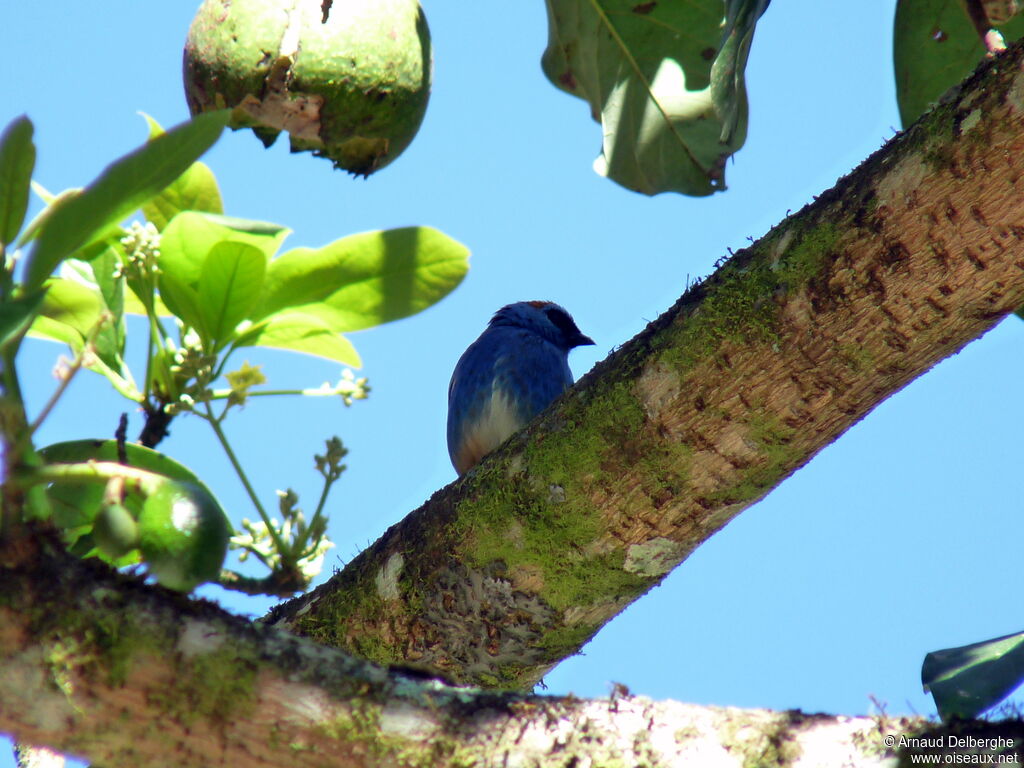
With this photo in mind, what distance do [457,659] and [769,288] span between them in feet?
3.23

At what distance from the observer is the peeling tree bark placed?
1.26 m

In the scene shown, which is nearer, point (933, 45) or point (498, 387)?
point (933, 45)

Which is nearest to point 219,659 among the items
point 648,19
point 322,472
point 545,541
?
point 545,541

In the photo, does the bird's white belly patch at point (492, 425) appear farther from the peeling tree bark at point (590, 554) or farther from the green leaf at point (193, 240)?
the green leaf at point (193, 240)

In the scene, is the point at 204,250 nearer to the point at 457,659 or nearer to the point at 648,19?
the point at 457,659

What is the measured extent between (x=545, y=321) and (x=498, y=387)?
0.95 meters

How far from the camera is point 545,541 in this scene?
208 cm

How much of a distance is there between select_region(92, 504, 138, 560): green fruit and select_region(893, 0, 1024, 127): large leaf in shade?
2.24 m

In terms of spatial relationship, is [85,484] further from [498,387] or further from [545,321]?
[545,321]

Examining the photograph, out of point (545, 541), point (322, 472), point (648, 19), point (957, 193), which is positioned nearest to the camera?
point (957, 193)

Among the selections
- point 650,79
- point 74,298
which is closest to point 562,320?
point 650,79

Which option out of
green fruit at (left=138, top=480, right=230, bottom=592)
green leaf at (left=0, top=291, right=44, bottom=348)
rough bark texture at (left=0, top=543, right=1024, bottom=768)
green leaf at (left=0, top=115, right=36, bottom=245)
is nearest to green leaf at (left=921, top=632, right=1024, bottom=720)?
rough bark texture at (left=0, top=543, right=1024, bottom=768)

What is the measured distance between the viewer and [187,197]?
8.26ft

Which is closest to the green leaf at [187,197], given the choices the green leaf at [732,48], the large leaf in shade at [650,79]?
the large leaf in shade at [650,79]
